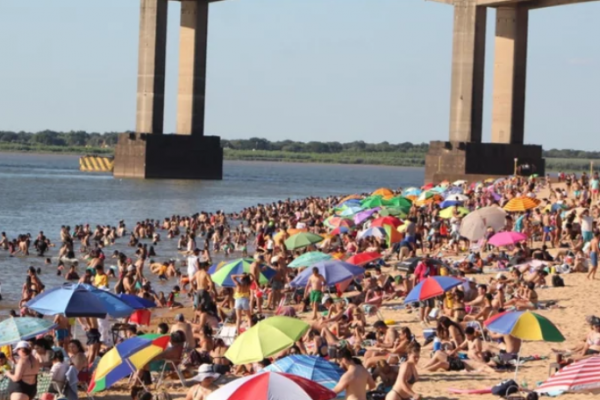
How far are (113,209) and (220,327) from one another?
49034mm

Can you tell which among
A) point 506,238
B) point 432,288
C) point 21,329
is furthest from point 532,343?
point 506,238

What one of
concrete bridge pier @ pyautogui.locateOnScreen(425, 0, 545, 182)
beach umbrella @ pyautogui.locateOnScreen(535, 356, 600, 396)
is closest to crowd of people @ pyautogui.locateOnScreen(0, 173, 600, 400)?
beach umbrella @ pyautogui.locateOnScreen(535, 356, 600, 396)

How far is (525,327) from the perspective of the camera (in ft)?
51.4

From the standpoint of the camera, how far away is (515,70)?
73.1 metres

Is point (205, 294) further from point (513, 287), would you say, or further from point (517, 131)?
point (517, 131)

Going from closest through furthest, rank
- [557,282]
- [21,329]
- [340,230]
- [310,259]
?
[21,329], [557,282], [310,259], [340,230]

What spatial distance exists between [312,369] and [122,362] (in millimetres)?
2335

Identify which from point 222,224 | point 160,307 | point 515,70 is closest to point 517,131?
point 515,70

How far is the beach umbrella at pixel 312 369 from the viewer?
14.2 meters

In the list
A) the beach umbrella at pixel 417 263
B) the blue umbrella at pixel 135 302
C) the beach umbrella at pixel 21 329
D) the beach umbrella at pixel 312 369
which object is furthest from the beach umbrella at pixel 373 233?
the beach umbrella at pixel 312 369

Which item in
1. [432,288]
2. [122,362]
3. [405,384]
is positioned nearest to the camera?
[405,384]

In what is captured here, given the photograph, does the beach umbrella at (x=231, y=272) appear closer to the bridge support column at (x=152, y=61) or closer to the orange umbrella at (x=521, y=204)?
the orange umbrella at (x=521, y=204)

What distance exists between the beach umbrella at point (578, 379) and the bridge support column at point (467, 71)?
5815 centimetres

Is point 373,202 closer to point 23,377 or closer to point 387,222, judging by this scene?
point 387,222
